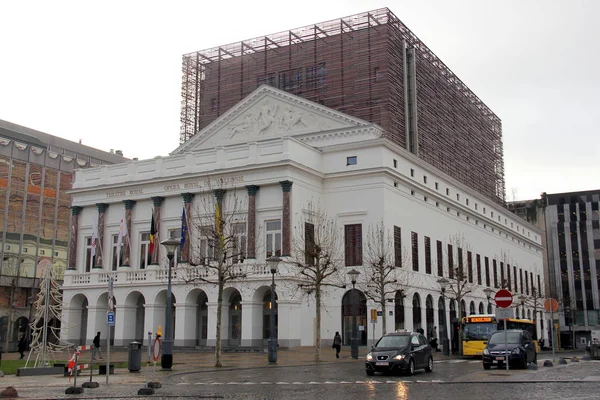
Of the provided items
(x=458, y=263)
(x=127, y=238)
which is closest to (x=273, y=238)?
(x=127, y=238)

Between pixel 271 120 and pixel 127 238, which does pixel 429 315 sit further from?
pixel 127 238

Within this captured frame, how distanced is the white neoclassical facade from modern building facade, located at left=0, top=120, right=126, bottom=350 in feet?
53.1

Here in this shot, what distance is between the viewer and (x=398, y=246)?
56031 millimetres

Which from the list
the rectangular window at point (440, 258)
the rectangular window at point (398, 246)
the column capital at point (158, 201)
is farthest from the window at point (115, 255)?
the rectangular window at point (440, 258)

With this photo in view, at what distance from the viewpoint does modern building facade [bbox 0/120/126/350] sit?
76.2 metres

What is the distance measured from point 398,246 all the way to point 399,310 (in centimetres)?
510

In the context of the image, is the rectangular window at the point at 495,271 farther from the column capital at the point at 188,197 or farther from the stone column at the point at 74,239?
the stone column at the point at 74,239

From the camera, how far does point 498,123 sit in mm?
96688

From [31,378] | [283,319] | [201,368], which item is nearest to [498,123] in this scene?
[283,319]

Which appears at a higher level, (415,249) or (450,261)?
(415,249)

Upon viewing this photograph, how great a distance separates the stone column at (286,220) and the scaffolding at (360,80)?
44.9 ft

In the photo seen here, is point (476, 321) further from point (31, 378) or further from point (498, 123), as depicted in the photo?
point (498, 123)

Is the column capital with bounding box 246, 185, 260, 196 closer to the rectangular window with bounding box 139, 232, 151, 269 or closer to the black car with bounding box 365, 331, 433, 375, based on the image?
the rectangular window with bounding box 139, 232, 151, 269

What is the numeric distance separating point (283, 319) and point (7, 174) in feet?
146
